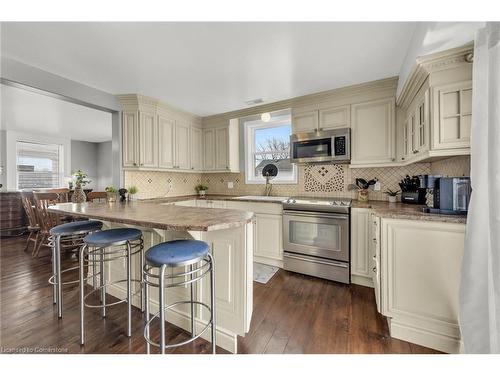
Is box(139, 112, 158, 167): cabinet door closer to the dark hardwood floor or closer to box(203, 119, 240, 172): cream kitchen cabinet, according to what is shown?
box(203, 119, 240, 172): cream kitchen cabinet

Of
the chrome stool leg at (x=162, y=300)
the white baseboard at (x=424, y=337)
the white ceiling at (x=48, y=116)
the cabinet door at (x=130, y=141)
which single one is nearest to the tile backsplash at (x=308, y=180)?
the cabinet door at (x=130, y=141)

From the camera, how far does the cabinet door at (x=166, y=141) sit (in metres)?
3.23

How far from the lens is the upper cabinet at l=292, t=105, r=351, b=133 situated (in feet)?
9.11

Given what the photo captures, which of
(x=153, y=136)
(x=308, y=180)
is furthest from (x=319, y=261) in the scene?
(x=153, y=136)

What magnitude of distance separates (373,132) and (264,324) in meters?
2.46

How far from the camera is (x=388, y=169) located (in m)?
2.73

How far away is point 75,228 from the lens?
1862 millimetres

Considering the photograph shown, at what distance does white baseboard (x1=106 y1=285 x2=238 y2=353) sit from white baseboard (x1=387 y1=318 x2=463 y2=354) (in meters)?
1.19

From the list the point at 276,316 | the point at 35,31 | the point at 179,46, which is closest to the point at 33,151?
the point at 35,31

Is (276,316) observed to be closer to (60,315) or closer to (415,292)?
(415,292)

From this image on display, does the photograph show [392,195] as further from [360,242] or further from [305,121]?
[305,121]

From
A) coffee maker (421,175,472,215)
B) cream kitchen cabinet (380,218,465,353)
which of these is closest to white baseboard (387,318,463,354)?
cream kitchen cabinet (380,218,465,353)

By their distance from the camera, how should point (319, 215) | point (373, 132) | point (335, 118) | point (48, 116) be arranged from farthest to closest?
point (48, 116) < point (335, 118) < point (373, 132) < point (319, 215)

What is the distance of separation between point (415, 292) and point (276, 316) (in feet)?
3.53
